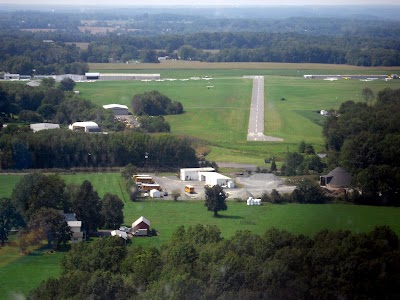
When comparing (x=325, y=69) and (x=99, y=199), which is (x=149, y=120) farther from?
(x=325, y=69)

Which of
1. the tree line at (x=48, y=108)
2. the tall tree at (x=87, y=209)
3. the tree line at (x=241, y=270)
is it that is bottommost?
the tree line at (x=48, y=108)

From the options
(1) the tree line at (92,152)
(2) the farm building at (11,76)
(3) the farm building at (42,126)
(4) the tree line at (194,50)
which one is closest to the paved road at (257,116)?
(1) the tree line at (92,152)

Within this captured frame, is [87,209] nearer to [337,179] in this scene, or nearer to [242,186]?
[242,186]

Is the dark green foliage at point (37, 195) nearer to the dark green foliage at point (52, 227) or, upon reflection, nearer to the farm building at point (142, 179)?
the dark green foliage at point (52, 227)

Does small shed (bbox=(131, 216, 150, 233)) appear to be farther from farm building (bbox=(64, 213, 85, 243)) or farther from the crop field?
the crop field

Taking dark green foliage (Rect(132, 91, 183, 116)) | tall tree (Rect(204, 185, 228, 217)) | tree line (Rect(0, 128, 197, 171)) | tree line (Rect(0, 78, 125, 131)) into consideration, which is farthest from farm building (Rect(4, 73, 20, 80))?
tall tree (Rect(204, 185, 228, 217))
